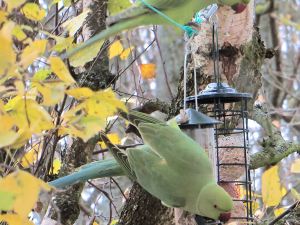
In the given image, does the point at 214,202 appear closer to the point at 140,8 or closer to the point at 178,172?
the point at 178,172

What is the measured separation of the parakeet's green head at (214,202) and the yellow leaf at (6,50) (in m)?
0.71

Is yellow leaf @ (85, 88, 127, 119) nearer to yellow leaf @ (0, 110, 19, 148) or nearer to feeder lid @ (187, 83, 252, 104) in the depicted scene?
yellow leaf @ (0, 110, 19, 148)

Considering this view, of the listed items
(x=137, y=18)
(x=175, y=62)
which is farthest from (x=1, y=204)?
(x=175, y=62)

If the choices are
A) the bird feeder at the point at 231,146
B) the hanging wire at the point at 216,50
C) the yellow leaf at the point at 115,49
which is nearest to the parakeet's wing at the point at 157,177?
the bird feeder at the point at 231,146

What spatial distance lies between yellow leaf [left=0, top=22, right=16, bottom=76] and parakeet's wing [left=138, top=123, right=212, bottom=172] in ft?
1.97

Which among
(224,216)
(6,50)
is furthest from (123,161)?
(6,50)

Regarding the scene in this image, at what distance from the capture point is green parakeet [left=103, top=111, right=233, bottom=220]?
153 cm

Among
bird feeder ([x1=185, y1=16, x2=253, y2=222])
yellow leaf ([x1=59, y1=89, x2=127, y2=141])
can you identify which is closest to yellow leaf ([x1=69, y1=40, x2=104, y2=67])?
yellow leaf ([x1=59, y1=89, x2=127, y2=141])

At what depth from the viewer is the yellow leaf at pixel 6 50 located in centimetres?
96

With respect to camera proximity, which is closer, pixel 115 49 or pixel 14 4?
pixel 14 4

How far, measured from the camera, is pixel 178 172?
1.56 meters

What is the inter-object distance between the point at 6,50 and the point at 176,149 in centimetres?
66

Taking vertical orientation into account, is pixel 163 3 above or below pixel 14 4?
above

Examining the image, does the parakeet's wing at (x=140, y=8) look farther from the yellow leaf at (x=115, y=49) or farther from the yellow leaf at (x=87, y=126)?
the yellow leaf at (x=115, y=49)
